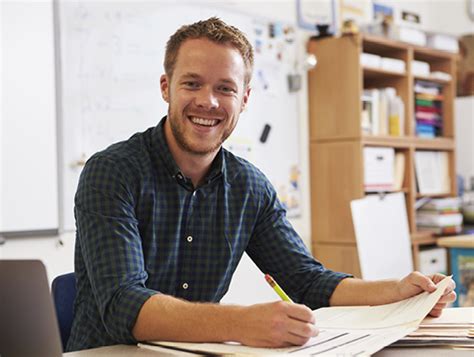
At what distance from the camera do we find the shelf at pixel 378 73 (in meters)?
4.02

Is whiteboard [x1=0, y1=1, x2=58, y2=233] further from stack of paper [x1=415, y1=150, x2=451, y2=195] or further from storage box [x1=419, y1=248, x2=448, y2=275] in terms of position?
stack of paper [x1=415, y1=150, x2=451, y2=195]

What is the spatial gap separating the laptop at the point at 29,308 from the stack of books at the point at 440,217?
142 inches

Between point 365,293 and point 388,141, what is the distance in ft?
8.66

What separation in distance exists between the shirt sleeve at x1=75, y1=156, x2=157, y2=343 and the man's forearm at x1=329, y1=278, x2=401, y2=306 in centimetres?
47

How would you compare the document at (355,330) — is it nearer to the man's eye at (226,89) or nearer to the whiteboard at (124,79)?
the man's eye at (226,89)

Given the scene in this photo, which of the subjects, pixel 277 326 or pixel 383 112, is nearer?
pixel 277 326

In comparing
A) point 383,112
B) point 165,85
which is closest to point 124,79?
point 165,85

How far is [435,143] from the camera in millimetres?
4484

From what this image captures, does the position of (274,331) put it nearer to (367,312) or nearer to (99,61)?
(367,312)

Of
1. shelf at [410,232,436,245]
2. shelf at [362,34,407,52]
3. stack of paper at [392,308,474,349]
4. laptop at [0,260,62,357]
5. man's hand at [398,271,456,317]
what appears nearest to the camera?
laptop at [0,260,62,357]

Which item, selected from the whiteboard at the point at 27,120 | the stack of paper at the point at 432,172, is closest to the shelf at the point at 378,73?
the stack of paper at the point at 432,172

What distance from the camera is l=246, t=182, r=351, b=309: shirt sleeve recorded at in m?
1.72

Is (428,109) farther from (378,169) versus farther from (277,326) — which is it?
(277,326)

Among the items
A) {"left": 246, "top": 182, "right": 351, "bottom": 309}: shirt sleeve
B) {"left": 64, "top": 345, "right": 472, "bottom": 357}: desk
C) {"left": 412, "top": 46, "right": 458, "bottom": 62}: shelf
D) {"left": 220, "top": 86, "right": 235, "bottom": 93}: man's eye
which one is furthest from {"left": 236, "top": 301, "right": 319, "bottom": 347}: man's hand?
{"left": 412, "top": 46, "right": 458, "bottom": 62}: shelf
